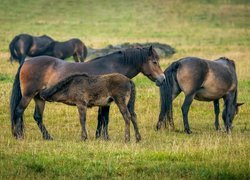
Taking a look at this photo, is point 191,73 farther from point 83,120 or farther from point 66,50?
Result: point 66,50

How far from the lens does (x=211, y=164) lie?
11.0 meters

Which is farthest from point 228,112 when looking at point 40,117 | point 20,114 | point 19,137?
point 19,137

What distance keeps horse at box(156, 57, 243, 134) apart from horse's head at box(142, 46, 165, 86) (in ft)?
3.44

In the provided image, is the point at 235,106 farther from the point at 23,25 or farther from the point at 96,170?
the point at 23,25

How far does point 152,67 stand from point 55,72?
80.9 inches

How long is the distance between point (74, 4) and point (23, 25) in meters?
12.9

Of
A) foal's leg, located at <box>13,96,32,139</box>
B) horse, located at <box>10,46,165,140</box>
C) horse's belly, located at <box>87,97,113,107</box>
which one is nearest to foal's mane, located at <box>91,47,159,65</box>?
horse, located at <box>10,46,165,140</box>

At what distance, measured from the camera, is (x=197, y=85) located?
16.4 meters

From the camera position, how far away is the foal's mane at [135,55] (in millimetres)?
14992

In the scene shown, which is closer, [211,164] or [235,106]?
[211,164]

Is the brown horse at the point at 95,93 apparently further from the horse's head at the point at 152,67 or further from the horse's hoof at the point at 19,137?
the horse's head at the point at 152,67

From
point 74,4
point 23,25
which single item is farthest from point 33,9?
point 23,25

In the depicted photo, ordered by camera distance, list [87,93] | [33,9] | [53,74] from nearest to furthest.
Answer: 1. [87,93]
2. [53,74]
3. [33,9]

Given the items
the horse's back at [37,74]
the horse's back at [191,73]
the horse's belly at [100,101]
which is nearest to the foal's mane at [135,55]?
the horse's back at [37,74]
